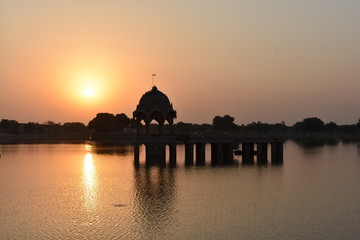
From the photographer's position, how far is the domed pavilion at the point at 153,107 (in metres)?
94.3

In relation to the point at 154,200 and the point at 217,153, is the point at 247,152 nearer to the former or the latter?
the point at 217,153

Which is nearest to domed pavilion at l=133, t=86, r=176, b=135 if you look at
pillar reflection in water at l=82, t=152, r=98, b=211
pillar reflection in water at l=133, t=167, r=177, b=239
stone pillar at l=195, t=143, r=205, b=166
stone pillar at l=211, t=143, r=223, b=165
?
stone pillar at l=195, t=143, r=205, b=166

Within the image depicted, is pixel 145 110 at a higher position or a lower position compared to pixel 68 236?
higher

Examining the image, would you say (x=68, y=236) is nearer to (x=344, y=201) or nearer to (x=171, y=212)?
(x=171, y=212)

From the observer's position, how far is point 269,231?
1358 inches

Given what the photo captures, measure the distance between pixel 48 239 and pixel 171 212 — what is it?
38.1 ft

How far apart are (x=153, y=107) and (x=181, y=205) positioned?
5164 cm

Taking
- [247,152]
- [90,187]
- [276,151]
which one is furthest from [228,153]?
[90,187]

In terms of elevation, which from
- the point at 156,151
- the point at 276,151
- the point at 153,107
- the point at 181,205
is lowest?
the point at 181,205

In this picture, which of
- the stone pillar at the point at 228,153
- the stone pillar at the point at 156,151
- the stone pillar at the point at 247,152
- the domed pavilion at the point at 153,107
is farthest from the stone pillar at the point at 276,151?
the stone pillar at the point at 156,151

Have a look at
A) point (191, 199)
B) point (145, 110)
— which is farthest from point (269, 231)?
point (145, 110)

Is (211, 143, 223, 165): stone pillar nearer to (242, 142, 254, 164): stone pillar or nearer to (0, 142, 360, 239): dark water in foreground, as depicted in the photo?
(242, 142, 254, 164): stone pillar

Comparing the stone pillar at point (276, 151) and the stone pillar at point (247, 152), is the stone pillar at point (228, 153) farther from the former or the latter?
the stone pillar at point (276, 151)

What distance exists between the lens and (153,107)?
94.4 metres
